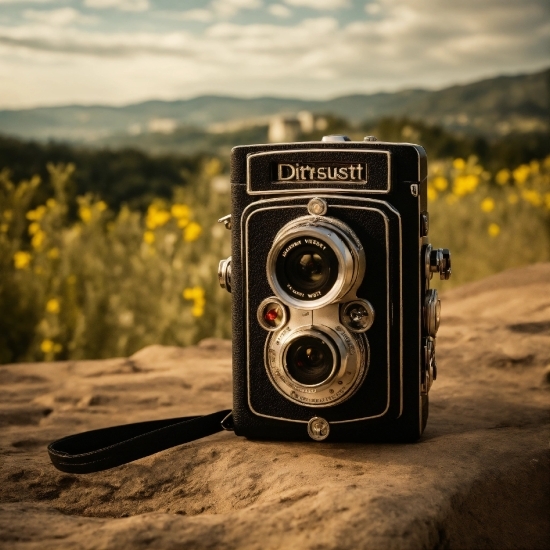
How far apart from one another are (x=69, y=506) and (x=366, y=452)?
658 millimetres

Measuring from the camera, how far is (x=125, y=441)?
6.27 ft

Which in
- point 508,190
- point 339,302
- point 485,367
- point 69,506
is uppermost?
point 508,190

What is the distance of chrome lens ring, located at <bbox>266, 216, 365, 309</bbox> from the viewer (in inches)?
72.9

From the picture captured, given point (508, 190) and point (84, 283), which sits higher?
point (508, 190)

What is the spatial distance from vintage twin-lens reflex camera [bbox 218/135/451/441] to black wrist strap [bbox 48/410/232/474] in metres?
0.17

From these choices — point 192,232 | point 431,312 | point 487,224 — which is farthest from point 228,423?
point 487,224

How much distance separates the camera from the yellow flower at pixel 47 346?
12.2 ft

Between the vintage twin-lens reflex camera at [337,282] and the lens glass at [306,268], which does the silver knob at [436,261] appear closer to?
the vintage twin-lens reflex camera at [337,282]

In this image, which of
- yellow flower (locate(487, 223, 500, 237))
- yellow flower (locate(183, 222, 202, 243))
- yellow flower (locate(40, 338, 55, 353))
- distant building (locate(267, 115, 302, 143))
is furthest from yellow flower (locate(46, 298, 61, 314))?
distant building (locate(267, 115, 302, 143))

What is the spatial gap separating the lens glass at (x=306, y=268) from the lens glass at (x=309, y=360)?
104 mm

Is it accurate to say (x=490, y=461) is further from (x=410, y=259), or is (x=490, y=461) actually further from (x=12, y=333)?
(x=12, y=333)

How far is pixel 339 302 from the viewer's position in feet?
6.25

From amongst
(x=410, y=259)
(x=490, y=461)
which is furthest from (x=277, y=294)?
(x=490, y=461)

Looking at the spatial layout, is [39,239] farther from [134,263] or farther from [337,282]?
[337,282]
